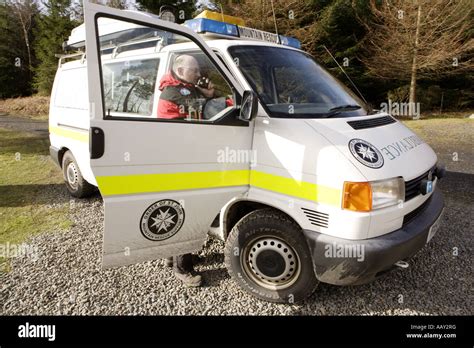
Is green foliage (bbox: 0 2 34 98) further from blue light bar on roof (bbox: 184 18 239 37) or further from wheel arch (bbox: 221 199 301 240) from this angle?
wheel arch (bbox: 221 199 301 240)

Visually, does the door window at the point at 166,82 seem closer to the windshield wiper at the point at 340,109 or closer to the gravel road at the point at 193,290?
the windshield wiper at the point at 340,109

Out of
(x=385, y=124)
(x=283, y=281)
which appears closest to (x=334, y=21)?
(x=385, y=124)

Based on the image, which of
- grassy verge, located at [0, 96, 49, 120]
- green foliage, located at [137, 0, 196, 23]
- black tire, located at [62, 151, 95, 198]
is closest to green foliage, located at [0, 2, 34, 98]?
grassy verge, located at [0, 96, 49, 120]

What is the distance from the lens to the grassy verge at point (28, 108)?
61.3 feet

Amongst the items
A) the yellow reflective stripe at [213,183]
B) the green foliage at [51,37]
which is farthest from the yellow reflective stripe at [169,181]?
the green foliage at [51,37]

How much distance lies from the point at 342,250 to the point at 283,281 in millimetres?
665

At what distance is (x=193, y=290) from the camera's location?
2963 mm

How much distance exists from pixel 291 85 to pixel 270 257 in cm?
156

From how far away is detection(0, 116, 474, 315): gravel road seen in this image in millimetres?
2750

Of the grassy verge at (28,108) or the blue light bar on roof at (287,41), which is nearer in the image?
the blue light bar on roof at (287,41)

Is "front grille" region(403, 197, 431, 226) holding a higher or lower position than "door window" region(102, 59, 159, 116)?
lower

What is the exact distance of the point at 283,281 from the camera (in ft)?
9.06

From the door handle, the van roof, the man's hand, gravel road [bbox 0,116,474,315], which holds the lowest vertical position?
gravel road [bbox 0,116,474,315]

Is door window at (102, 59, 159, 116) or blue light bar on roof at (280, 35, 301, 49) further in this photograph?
blue light bar on roof at (280, 35, 301, 49)
